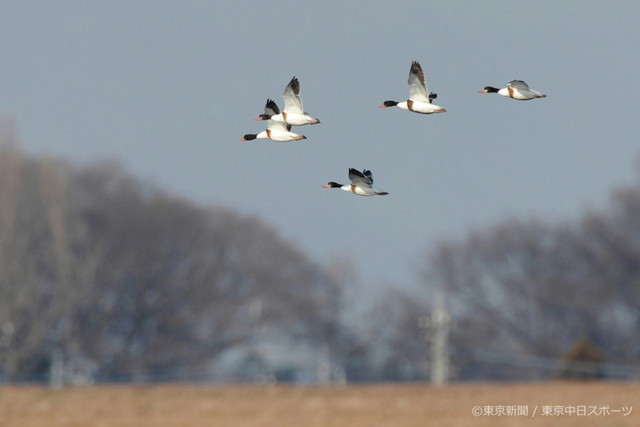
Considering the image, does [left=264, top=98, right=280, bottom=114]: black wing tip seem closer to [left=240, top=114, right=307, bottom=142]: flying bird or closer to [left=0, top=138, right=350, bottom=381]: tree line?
[left=240, top=114, right=307, bottom=142]: flying bird

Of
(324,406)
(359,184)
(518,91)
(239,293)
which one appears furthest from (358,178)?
(239,293)

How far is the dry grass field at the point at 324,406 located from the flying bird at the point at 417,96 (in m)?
20.6

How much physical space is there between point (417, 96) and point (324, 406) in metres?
27.2

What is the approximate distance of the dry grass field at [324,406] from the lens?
105 feet

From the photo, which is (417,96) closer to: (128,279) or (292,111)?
(292,111)

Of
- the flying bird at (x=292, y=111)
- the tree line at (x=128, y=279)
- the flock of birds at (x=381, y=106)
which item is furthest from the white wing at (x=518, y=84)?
the tree line at (x=128, y=279)

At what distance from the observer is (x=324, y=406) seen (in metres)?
36.7

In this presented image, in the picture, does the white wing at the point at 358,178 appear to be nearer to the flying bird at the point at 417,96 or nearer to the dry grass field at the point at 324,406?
the flying bird at the point at 417,96

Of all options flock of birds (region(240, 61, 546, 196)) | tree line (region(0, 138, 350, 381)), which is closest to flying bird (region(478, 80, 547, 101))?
flock of birds (region(240, 61, 546, 196))

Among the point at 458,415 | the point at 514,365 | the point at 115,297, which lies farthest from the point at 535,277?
the point at 458,415

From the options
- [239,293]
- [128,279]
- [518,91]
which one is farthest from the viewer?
[239,293]

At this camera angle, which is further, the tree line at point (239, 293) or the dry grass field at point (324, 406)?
the tree line at point (239, 293)

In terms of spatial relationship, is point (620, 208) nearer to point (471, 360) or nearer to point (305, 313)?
point (471, 360)

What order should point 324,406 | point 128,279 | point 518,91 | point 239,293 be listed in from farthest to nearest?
point 239,293
point 128,279
point 324,406
point 518,91
